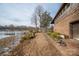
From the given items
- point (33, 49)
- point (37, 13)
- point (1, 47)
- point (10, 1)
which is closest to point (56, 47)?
point (33, 49)

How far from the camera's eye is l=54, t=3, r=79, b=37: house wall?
2.91 m

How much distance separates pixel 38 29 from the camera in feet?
9.83

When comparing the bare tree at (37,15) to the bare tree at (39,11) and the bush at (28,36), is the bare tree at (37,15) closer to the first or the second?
the bare tree at (39,11)

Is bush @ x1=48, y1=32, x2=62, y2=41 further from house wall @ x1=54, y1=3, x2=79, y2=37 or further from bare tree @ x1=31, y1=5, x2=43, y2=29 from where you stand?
bare tree @ x1=31, y1=5, x2=43, y2=29

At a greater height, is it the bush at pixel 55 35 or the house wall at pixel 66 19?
the house wall at pixel 66 19

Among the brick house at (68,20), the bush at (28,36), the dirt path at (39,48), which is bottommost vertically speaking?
the dirt path at (39,48)

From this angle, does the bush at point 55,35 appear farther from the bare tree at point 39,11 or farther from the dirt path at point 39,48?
the bare tree at point 39,11

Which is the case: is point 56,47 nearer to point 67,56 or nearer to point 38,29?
point 67,56

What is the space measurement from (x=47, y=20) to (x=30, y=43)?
608 millimetres

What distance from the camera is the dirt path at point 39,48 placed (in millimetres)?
2859

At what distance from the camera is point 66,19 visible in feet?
10.1

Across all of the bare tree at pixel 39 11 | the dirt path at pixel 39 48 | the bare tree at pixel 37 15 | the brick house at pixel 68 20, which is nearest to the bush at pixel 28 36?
the dirt path at pixel 39 48

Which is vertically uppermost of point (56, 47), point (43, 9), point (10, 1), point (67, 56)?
point (10, 1)

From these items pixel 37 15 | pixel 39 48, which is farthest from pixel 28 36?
pixel 37 15
